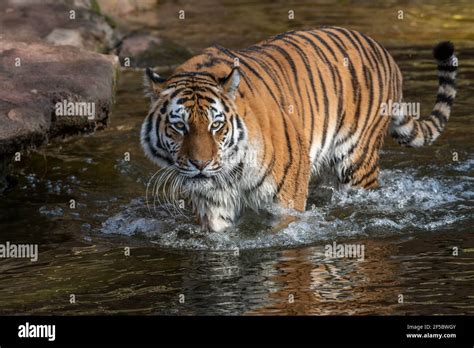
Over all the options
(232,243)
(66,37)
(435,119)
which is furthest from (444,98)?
(66,37)

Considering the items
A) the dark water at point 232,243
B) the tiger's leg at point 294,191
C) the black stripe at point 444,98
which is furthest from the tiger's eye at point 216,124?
the black stripe at point 444,98

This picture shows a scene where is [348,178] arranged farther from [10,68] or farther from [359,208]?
[10,68]

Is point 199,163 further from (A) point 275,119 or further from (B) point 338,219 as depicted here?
(B) point 338,219

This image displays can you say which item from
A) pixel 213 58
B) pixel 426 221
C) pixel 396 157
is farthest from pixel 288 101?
pixel 396 157

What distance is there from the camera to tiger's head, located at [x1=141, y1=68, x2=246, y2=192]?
18.9 feet

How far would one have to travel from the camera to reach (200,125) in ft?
19.0

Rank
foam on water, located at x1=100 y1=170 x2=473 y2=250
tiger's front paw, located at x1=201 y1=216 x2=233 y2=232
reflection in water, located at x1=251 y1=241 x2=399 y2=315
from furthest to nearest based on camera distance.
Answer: foam on water, located at x1=100 y1=170 x2=473 y2=250, tiger's front paw, located at x1=201 y1=216 x2=233 y2=232, reflection in water, located at x1=251 y1=241 x2=399 y2=315

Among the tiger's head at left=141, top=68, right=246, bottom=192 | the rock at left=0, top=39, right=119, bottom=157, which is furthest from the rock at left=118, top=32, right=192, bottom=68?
the tiger's head at left=141, top=68, right=246, bottom=192

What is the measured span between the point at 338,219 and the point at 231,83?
4.53ft

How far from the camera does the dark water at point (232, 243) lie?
5445mm

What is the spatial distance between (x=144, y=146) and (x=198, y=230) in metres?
0.66

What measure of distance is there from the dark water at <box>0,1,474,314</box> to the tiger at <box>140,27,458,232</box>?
0.26m

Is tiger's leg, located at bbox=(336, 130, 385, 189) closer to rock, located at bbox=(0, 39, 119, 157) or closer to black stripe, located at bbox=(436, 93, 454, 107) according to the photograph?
black stripe, located at bbox=(436, 93, 454, 107)

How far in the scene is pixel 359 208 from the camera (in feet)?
22.9
